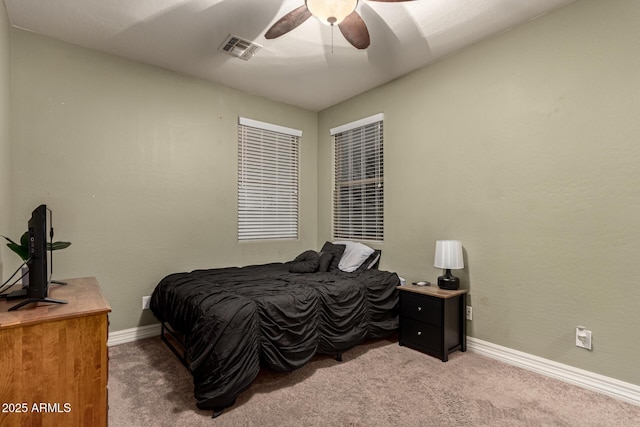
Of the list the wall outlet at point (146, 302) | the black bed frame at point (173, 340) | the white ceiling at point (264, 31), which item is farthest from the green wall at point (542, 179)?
the wall outlet at point (146, 302)

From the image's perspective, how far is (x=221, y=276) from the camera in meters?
3.18

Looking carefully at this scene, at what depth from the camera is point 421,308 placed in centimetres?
293

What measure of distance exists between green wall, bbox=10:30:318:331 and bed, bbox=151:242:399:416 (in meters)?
0.43

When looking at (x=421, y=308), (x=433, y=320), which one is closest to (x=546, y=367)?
(x=433, y=320)

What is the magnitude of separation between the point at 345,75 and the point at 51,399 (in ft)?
11.4

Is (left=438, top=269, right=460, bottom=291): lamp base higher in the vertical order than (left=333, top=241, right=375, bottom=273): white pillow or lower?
lower

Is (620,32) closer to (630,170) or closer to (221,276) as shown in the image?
(630,170)

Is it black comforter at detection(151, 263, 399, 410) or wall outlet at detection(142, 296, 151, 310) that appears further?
wall outlet at detection(142, 296, 151, 310)

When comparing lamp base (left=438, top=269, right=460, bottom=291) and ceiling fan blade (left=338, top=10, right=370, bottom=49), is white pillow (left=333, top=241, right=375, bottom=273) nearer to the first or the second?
lamp base (left=438, top=269, right=460, bottom=291)

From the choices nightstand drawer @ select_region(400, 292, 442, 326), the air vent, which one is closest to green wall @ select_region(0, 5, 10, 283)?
the air vent

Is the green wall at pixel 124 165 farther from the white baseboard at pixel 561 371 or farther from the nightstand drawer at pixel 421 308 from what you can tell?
the white baseboard at pixel 561 371

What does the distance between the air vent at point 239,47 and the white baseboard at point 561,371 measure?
328 cm

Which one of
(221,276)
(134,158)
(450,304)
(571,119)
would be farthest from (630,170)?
(134,158)

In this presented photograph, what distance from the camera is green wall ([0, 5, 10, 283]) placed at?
2305 mm
